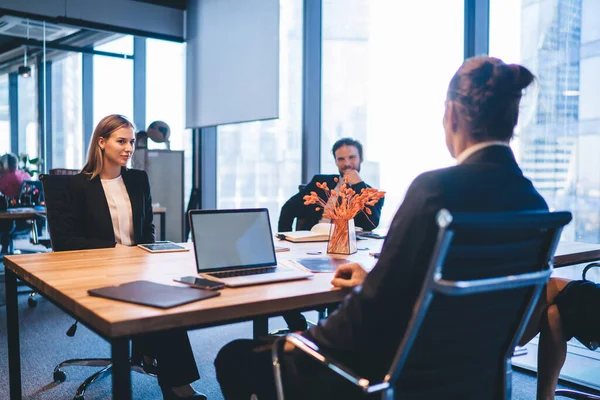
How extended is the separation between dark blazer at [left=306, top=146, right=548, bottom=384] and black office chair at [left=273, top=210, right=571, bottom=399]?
33 millimetres

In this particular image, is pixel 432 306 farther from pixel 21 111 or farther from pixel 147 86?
pixel 21 111

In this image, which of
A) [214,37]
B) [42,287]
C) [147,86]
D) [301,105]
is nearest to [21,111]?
[147,86]

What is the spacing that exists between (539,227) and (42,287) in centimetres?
136

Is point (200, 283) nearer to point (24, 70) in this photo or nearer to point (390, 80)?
point (390, 80)

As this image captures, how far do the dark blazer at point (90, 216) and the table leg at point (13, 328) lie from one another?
552 millimetres

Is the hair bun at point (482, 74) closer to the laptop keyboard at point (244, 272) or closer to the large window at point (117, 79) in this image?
the laptop keyboard at point (244, 272)

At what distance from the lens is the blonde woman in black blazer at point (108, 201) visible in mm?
2639

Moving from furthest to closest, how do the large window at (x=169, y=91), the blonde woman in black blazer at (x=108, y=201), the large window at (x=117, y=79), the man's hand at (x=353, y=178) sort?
1. the large window at (x=117, y=79)
2. the large window at (x=169, y=91)
3. the man's hand at (x=353, y=178)
4. the blonde woman in black blazer at (x=108, y=201)

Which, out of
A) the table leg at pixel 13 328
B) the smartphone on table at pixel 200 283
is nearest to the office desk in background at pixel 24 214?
the table leg at pixel 13 328

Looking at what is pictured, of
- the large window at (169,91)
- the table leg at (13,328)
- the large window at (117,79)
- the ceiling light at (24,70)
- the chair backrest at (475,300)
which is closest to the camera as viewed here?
the chair backrest at (475,300)

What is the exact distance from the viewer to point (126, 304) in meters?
1.32

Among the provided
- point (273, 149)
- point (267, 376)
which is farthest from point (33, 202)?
point (267, 376)

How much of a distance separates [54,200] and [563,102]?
115 inches

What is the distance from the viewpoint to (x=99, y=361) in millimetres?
2650
